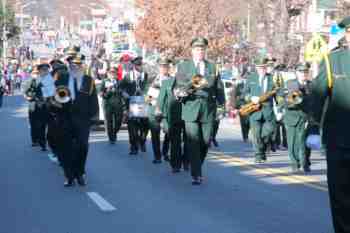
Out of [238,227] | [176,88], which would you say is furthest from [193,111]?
[238,227]

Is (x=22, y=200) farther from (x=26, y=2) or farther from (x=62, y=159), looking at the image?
(x=26, y=2)

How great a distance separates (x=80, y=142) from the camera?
14.3m

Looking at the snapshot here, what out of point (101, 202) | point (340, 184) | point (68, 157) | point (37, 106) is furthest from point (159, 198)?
point (37, 106)

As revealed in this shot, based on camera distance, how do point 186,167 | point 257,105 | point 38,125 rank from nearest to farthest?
point 186,167 → point 257,105 → point 38,125

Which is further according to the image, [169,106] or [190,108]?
[169,106]

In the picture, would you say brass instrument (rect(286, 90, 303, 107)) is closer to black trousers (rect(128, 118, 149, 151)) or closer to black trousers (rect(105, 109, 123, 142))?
black trousers (rect(128, 118, 149, 151))

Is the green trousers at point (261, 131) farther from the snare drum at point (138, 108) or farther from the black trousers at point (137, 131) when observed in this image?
the black trousers at point (137, 131)

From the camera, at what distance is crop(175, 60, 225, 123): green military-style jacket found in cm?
1433

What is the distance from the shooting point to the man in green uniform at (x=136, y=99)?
2036cm

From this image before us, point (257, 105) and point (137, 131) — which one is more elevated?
point (257, 105)

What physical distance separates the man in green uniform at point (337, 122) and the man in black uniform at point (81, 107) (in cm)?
683

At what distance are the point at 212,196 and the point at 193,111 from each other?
1697 millimetres

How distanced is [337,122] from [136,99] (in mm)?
13002

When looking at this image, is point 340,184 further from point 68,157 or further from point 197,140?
point 68,157
